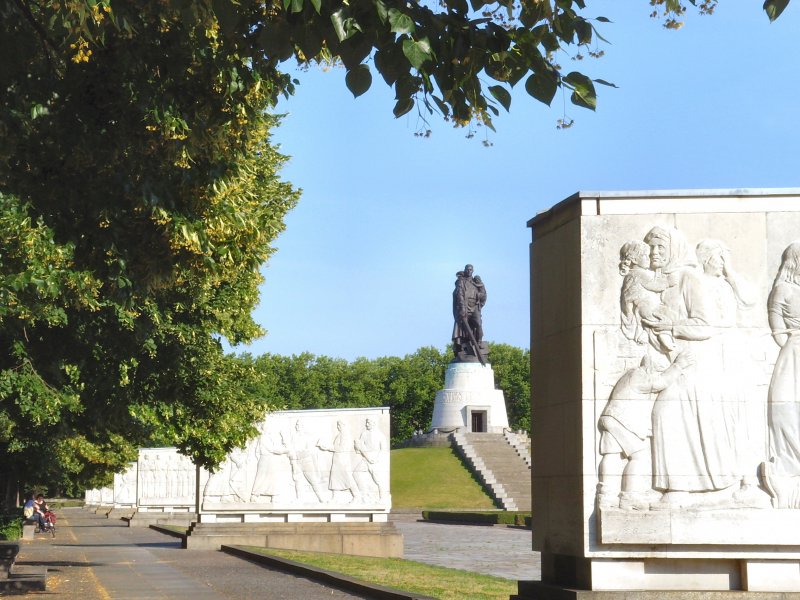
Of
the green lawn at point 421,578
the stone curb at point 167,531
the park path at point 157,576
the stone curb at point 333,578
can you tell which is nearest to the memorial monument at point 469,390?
the stone curb at point 167,531

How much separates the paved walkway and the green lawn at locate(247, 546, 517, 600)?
846 mm

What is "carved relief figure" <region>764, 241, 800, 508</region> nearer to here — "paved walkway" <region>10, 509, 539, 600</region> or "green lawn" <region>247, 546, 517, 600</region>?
"green lawn" <region>247, 546, 517, 600</region>

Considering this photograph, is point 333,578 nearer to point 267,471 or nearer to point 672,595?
point 672,595

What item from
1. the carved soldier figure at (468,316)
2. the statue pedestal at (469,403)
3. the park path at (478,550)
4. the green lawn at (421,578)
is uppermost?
the carved soldier figure at (468,316)

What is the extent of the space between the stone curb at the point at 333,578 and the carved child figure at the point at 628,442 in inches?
170

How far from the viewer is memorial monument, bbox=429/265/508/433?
68.4m

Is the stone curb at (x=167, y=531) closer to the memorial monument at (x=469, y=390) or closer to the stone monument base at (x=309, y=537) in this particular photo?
the stone monument base at (x=309, y=537)

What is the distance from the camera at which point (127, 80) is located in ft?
33.1

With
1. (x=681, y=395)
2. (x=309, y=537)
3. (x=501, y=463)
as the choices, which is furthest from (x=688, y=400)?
(x=501, y=463)

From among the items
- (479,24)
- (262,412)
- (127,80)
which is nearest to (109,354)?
(262,412)

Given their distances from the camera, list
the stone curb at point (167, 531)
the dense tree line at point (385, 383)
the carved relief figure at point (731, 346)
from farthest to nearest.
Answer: the dense tree line at point (385, 383), the stone curb at point (167, 531), the carved relief figure at point (731, 346)

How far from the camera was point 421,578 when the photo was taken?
16.7m

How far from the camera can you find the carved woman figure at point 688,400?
854 cm

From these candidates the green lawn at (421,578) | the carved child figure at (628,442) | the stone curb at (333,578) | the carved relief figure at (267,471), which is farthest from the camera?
the carved relief figure at (267,471)
